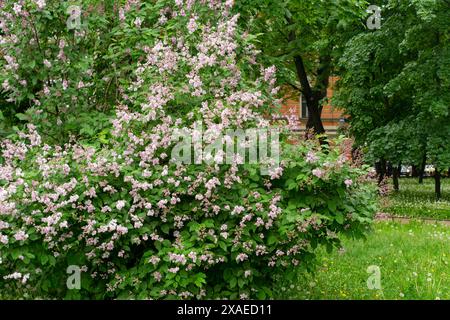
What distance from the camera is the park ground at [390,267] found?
7.06 m

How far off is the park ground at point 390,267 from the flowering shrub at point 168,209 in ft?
2.46

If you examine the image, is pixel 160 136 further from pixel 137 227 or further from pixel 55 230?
pixel 55 230

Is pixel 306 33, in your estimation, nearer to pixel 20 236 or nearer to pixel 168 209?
pixel 168 209

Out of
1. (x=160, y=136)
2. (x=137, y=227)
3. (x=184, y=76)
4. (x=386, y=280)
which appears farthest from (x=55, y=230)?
(x=386, y=280)

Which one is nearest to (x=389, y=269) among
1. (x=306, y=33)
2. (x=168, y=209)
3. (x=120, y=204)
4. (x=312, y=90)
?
(x=168, y=209)

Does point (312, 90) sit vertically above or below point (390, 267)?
above

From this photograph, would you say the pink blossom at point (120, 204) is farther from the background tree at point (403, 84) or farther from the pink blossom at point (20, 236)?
the background tree at point (403, 84)

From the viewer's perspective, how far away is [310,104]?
23.0 metres

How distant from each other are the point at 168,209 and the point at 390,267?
4051mm

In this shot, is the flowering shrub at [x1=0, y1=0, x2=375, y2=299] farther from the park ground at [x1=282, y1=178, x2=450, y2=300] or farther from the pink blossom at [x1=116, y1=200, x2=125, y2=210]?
the park ground at [x1=282, y1=178, x2=450, y2=300]

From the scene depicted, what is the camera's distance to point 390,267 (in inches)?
329

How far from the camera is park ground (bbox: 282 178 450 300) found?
706cm

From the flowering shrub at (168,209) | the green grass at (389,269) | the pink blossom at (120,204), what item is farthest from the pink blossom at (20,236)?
the green grass at (389,269)

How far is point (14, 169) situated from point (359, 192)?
3.33m
